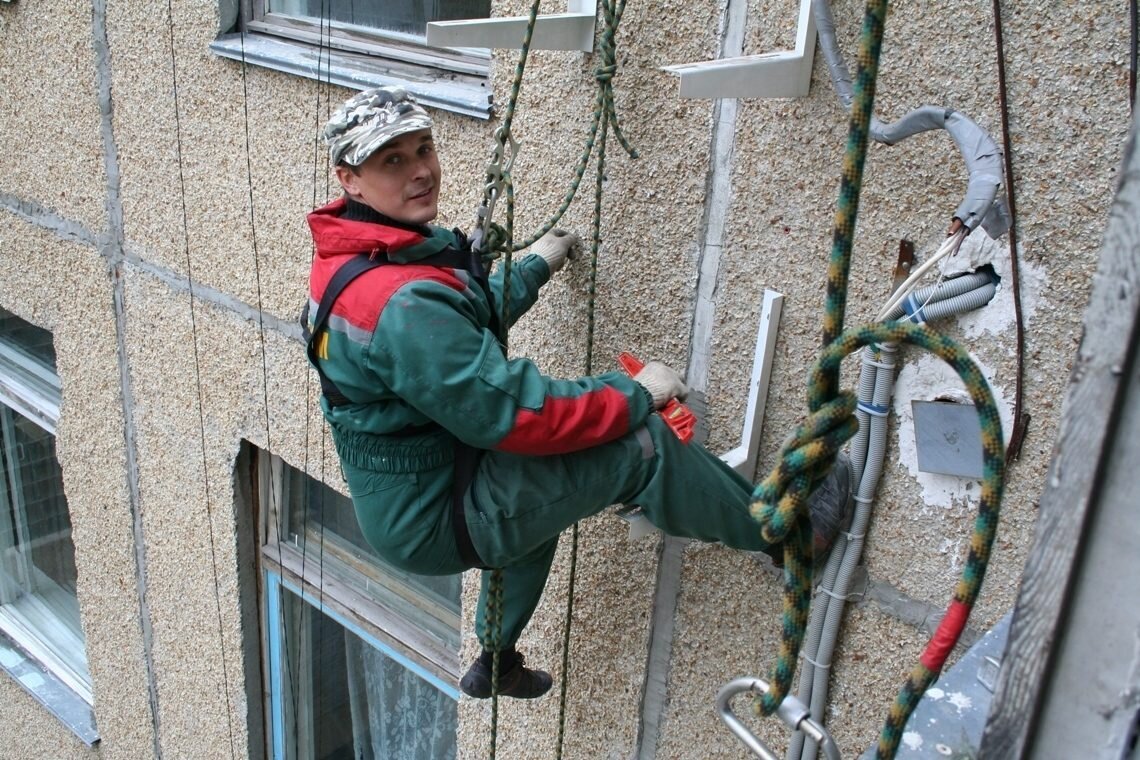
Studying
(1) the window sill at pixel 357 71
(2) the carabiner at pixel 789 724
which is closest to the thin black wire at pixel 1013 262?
(2) the carabiner at pixel 789 724

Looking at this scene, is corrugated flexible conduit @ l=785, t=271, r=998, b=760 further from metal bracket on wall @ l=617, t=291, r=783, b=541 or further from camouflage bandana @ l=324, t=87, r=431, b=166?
camouflage bandana @ l=324, t=87, r=431, b=166

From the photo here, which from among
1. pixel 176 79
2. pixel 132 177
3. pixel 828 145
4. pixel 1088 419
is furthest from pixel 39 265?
pixel 1088 419

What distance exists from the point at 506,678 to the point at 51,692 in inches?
137

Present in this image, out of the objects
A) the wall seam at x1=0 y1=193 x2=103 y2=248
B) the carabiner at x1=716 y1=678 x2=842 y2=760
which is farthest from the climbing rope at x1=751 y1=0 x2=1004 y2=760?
the wall seam at x1=0 y1=193 x2=103 y2=248

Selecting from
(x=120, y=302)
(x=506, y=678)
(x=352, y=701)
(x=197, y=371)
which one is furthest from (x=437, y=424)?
(x=352, y=701)

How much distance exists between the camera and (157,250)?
3.32m

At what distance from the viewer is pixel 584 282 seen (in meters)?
2.28

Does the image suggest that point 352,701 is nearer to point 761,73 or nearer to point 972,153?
point 761,73

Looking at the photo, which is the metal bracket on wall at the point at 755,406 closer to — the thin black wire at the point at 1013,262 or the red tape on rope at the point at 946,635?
the thin black wire at the point at 1013,262

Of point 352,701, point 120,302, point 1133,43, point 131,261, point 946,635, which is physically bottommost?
point 352,701

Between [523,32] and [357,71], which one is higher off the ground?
[523,32]

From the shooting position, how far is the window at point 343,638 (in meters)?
3.29

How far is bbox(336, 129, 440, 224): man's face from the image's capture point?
6.38ft

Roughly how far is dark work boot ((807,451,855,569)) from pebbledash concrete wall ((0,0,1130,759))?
2.4 inches
